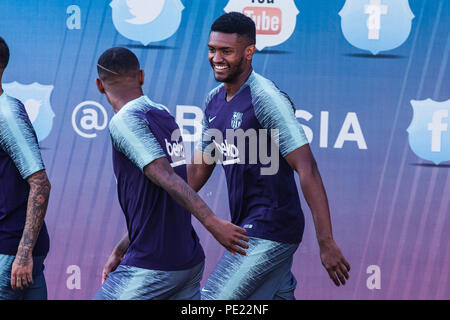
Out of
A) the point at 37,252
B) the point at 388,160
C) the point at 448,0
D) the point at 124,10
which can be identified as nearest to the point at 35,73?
the point at 124,10

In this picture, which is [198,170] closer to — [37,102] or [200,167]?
[200,167]

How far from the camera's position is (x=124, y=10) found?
12.9 ft

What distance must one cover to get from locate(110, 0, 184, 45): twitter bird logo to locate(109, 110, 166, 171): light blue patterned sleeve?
5.40 ft

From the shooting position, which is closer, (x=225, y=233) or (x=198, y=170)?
(x=225, y=233)

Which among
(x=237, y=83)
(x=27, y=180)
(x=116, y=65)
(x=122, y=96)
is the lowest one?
(x=27, y=180)

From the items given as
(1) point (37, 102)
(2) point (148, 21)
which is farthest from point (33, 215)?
(2) point (148, 21)

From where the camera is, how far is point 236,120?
2.82 meters

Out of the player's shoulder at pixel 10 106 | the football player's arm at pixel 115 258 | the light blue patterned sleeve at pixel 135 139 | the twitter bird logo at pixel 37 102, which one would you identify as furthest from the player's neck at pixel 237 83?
the twitter bird logo at pixel 37 102

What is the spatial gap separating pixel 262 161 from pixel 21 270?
1084 mm

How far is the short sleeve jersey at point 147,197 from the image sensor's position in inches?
93.8

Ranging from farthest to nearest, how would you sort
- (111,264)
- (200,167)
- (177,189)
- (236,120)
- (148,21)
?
1. (148,21)
2. (200,167)
3. (236,120)
4. (111,264)
5. (177,189)

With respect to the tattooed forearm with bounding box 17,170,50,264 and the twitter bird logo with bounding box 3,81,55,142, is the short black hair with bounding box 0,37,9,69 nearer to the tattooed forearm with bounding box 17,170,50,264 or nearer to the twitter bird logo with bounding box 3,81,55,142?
the tattooed forearm with bounding box 17,170,50,264

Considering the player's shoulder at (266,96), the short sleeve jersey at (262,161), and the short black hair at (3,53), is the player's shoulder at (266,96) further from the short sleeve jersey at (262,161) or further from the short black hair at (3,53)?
the short black hair at (3,53)

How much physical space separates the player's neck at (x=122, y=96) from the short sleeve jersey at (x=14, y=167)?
45cm
